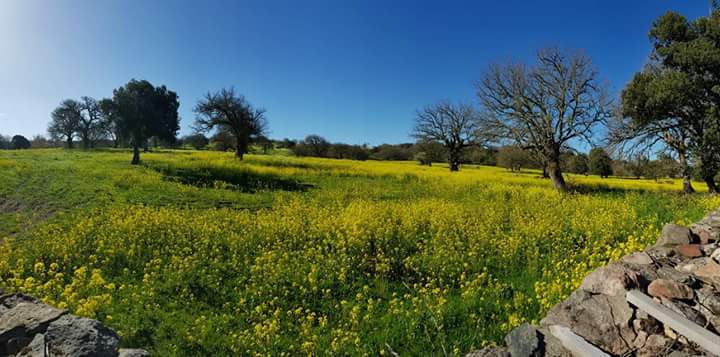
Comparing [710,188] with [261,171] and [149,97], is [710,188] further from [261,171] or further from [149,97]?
[149,97]

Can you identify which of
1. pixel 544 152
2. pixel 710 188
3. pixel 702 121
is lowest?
pixel 710 188

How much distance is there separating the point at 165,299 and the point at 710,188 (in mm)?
26014

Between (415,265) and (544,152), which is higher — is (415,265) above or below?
below

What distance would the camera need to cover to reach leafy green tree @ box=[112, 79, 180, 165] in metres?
24.5

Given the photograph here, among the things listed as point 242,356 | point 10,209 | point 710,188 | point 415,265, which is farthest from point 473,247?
point 710,188

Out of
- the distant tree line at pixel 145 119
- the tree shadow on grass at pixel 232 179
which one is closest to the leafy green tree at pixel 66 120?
the distant tree line at pixel 145 119

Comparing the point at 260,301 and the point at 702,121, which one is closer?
the point at 260,301

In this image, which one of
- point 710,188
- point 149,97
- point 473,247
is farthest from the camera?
point 149,97

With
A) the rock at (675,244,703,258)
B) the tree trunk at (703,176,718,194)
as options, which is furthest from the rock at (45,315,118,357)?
the tree trunk at (703,176,718,194)

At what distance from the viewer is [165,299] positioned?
4.99 m

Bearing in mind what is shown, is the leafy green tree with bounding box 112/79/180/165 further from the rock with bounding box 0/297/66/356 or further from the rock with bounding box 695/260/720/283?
the rock with bounding box 695/260/720/283

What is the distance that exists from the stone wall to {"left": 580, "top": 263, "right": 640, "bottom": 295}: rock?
4754 millimetres

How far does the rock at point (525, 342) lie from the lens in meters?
2.70

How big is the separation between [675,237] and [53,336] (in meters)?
7.70
